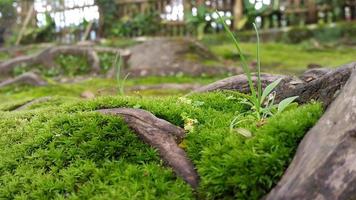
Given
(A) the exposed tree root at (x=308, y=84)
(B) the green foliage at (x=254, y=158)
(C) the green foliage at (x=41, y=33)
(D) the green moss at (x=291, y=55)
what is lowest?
(D) the green moss at (x=291, y=55)

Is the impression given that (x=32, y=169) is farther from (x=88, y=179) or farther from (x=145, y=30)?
(x=145, y=30)

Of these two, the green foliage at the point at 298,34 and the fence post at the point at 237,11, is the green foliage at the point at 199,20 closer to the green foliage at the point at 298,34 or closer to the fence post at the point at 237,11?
the fence post at the point at 237,11

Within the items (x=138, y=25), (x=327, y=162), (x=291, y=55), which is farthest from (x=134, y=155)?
(x=138, y=25)

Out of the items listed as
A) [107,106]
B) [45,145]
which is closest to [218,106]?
[107,106]

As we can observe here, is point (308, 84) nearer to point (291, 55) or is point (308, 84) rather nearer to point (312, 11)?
point (291, 55)

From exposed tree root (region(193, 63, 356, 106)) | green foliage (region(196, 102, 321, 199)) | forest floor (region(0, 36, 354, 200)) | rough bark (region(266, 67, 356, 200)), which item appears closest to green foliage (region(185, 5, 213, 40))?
exposed tree root (region(193, 63, 356, 106))

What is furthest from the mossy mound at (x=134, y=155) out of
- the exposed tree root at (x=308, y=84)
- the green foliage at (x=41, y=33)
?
the green foliage at (x=41, y=33)

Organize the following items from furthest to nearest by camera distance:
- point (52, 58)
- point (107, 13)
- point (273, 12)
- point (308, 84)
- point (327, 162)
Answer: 1. point (107, 13)
2. point (273, 12)
3. point (52, 58)
4. point (308, 84)
5. point (327, 162)
